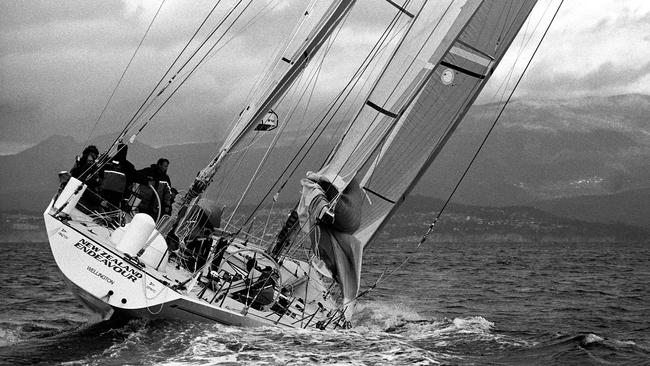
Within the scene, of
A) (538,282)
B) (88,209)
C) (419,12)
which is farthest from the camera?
(538,282)

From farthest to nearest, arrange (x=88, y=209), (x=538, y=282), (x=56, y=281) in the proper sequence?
(x=538, y=282) < (x=56, y=281) < (x=88, y=209)

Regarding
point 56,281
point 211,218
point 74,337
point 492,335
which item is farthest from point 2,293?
point 492,335

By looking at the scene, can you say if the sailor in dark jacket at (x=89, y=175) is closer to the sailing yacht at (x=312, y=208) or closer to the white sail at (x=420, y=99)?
the sailing yacht at (x=312, y=208)

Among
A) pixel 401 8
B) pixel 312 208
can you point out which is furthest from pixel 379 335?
pixel 401 8

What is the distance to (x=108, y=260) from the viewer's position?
38.8ft

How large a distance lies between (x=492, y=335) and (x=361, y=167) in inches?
149

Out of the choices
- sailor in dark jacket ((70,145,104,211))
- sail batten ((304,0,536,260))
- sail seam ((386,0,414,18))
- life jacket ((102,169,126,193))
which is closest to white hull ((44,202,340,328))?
sailor in dark jacket ((70,145,104,211))

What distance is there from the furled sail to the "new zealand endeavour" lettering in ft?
11.9

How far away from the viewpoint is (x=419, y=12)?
15.6 meters

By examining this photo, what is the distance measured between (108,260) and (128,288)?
1.84 feet

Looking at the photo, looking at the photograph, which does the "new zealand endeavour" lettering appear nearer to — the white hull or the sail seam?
the white hull

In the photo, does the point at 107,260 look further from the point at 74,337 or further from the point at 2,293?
the point at 2,293

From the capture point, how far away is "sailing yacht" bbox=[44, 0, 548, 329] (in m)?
11.9

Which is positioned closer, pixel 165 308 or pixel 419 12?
pixel 165 308
